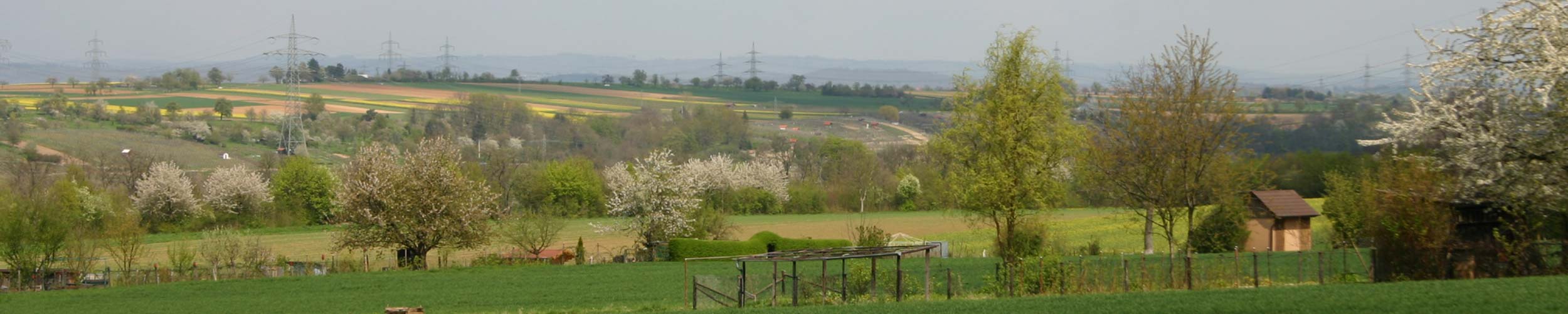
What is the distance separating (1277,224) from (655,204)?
80.6 feet

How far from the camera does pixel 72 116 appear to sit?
117 m

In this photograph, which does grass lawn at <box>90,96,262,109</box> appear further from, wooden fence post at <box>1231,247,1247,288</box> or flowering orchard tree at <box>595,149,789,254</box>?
wooden fence post at <box>1231,247,1247,288</box>

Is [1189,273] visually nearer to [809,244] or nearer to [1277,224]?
[1277,224]

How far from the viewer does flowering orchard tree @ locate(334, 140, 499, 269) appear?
41531 millimetres

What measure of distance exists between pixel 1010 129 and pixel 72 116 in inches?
4662

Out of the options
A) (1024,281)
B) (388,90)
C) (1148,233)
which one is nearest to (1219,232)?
(1148,233)

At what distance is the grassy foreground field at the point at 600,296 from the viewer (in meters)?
→ 18.4

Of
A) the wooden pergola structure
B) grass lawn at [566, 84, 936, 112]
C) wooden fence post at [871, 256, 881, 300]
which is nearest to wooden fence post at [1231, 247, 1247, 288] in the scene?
the wooden pergola structure

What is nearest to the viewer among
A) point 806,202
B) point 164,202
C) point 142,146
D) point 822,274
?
point 822,274

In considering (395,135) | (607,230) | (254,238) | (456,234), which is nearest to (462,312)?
(456,234)

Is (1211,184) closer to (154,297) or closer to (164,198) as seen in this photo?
(154,297)

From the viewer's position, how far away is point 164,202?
217 ft

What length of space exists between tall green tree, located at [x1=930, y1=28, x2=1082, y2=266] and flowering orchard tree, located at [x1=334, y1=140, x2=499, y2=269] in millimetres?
21838

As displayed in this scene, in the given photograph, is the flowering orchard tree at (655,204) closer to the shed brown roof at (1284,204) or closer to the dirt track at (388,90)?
the shed brown roof at (1284,204)
